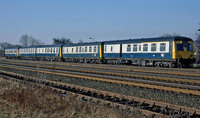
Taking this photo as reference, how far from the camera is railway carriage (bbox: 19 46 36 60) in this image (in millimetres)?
50550

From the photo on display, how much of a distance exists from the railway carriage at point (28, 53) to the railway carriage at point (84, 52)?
12.3 meters

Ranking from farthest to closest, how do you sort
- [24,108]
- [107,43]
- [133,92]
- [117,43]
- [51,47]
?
1. [51,47]
2. [107,43]
3. [117,43]
4. [133,92]
5. [24,108]

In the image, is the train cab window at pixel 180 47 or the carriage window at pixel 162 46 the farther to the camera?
the carriage window at pixel 162 46

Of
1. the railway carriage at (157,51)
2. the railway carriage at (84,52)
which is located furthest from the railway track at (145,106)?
the railway carriage at (84,52)

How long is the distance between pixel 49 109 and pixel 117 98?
2.96m

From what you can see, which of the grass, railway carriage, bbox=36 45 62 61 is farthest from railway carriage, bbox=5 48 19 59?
the grass

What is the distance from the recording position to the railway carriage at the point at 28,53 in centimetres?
5055

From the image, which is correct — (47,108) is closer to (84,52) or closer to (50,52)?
(84,52)

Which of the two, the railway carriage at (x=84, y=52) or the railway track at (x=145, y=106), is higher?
the railway carriage at (x=84, y=52)

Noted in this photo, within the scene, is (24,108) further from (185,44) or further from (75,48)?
(75,48)

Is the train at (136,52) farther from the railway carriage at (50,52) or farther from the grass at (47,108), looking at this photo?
the grass at (47,108)

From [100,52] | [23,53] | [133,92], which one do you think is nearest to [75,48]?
[100,52]

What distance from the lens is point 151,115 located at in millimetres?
6527

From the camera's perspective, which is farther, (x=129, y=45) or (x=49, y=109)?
(x=129, y=45)
